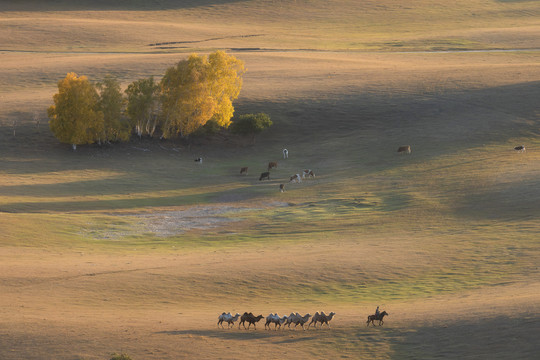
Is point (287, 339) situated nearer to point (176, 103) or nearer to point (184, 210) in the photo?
point (184, 210)

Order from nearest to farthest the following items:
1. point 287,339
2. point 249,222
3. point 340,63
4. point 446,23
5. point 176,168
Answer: point 287,339 → point 249,222 → point 176,168 → point 340,63 → point 446,23

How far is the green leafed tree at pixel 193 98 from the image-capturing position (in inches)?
2771

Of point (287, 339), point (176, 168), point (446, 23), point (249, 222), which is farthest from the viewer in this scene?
point (446, 23)

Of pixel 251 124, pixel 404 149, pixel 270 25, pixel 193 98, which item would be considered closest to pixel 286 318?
pixel 404 149

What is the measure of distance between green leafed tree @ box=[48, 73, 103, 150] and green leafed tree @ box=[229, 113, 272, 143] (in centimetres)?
1253

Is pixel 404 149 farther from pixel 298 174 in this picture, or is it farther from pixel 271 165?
pixel 271 165

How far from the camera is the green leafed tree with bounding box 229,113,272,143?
69750 mm

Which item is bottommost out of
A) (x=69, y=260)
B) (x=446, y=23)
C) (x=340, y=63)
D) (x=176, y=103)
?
(x=69, y=260)

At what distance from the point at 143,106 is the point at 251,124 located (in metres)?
10.1

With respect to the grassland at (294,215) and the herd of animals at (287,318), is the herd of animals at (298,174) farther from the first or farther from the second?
the herd of animals at (287,318)

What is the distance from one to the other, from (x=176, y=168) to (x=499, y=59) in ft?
179

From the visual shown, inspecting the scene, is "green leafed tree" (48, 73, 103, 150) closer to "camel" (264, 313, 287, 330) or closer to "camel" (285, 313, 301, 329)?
"camel" (264, 313, 287, 330)

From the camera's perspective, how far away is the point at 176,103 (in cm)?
7031

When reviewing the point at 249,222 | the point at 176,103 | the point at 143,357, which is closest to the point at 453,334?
the point at 143,357
